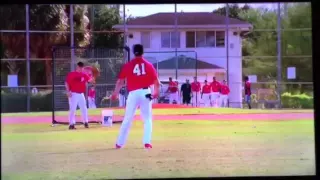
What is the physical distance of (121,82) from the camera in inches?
329

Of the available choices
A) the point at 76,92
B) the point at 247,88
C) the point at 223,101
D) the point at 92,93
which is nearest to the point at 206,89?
the point at 223,101

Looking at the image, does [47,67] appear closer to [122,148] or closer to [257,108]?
[122,148]

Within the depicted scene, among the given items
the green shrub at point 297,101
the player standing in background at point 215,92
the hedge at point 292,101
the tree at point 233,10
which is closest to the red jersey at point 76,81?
the player standing in background at point 215,92

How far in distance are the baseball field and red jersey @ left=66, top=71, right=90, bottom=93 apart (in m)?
0.38

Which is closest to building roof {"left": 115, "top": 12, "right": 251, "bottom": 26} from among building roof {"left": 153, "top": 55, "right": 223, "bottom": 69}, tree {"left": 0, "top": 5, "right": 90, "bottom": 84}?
building roof {"left": 153, "top": 55, "right": 223, "bottom": 69}

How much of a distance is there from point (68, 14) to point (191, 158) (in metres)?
2.34

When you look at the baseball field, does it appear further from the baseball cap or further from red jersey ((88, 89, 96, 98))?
the baseball cap

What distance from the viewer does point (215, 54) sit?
8.78 metres

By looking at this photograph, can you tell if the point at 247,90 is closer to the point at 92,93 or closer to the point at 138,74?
the point at 138,74

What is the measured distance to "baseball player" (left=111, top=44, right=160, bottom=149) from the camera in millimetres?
8172

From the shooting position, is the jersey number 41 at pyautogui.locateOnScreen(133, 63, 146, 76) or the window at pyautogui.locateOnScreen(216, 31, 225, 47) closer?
the jersey number 41 at pyautogui.locateOnScreen(133, 63, 146, 76)

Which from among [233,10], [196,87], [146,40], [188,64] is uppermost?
[233,10]

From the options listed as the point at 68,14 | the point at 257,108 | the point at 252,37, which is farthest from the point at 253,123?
the point at 68,14

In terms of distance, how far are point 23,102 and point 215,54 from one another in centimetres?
255
